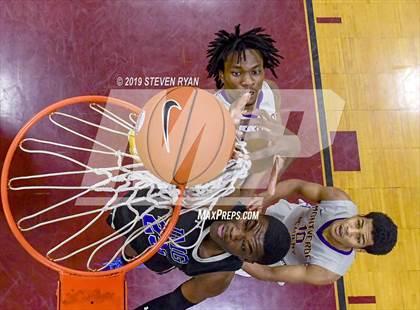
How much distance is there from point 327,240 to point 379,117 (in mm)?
923

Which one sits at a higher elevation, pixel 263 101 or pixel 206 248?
pixel 263 101

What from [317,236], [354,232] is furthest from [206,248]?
[354,232]

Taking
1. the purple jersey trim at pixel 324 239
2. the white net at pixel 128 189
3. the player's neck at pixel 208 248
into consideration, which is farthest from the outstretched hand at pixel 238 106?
the purple jersey trim at pixel 324 239

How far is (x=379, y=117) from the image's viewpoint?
2957 mm

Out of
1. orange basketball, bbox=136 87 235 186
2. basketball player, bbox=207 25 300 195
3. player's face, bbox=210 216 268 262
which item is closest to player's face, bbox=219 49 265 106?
basketball player, bbox=207 25 300 195

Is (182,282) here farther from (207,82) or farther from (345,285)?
(207,82)

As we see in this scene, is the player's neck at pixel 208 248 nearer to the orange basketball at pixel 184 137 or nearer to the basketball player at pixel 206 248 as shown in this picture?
the basketball player at pixel 206 248

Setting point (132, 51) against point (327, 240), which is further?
point (132, 51)

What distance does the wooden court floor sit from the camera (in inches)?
106

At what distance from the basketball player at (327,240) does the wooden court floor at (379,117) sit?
1.10 ft

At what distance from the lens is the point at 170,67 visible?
292 centimetres

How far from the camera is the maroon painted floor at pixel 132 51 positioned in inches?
106

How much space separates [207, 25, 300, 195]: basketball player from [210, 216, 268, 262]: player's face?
0.95 feet
